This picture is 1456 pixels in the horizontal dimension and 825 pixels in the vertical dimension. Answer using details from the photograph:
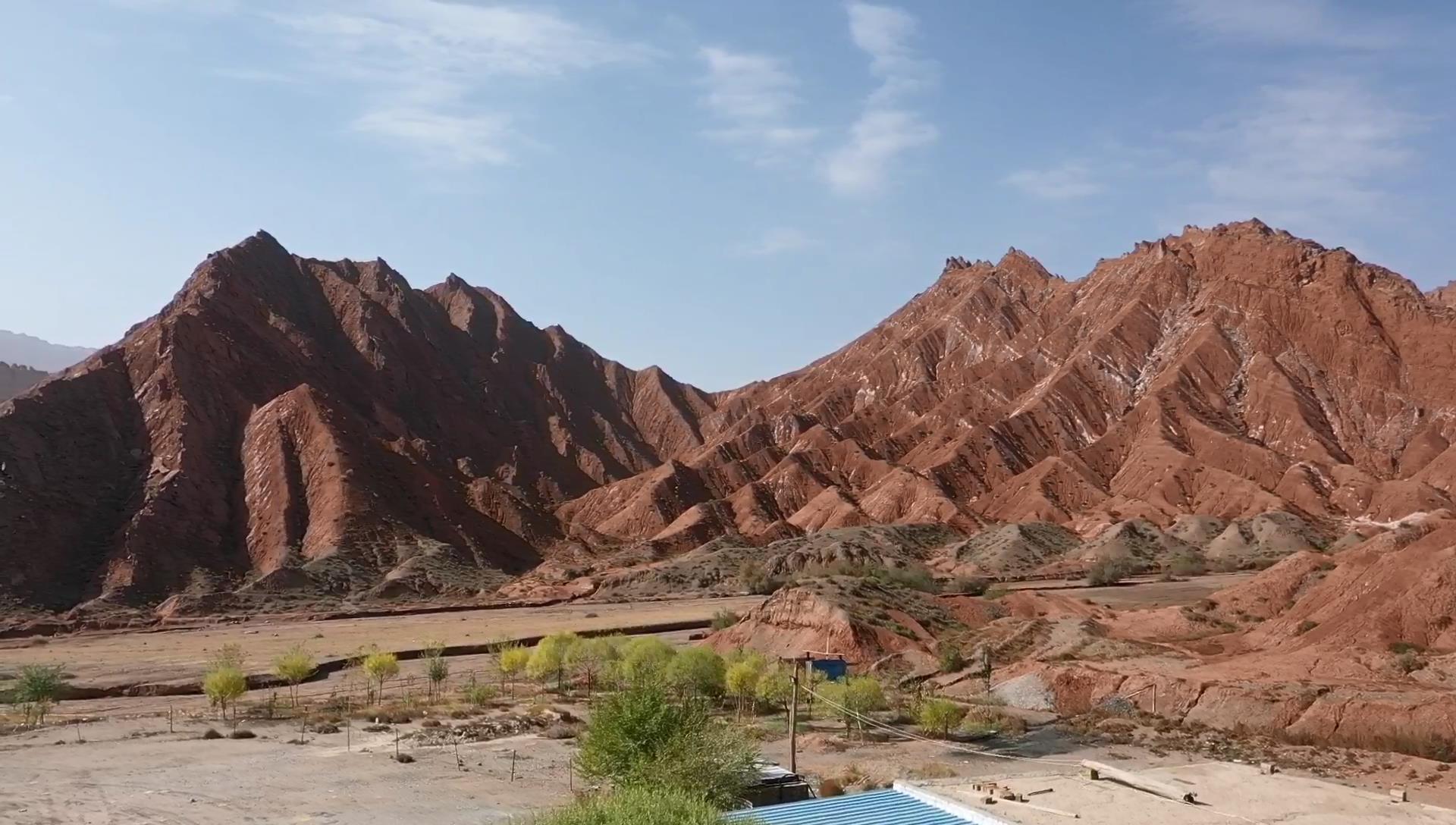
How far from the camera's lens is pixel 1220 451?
11019 cm

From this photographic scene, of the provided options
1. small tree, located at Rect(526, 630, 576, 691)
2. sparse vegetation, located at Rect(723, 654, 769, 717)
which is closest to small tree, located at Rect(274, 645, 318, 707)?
small tree, located at Rect(526, 630, 576, 691)

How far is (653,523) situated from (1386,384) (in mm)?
76131

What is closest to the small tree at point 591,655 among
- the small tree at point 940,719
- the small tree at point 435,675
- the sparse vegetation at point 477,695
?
the sparse vegetation at point 477,695

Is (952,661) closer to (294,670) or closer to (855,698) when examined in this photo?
(855,698)

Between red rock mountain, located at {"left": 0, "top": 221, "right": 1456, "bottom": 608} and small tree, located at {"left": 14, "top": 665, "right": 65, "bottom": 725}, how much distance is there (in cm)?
3560

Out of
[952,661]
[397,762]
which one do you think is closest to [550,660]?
[397,762]

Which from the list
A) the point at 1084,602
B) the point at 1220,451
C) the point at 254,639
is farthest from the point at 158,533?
the point at 1220,451

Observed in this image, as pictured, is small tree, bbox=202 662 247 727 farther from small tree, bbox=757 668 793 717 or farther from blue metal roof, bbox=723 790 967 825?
blue metal roof, bbox=723 790 967 825

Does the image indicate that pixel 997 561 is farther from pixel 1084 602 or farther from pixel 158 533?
pixel 158 533

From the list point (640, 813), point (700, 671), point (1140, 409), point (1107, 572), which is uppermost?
point (1140, 409)

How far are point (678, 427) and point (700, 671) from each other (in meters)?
128

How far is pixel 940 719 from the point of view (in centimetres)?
3167

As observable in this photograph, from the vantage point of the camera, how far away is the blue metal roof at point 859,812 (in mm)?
18047

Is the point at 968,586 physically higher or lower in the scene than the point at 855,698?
higher
